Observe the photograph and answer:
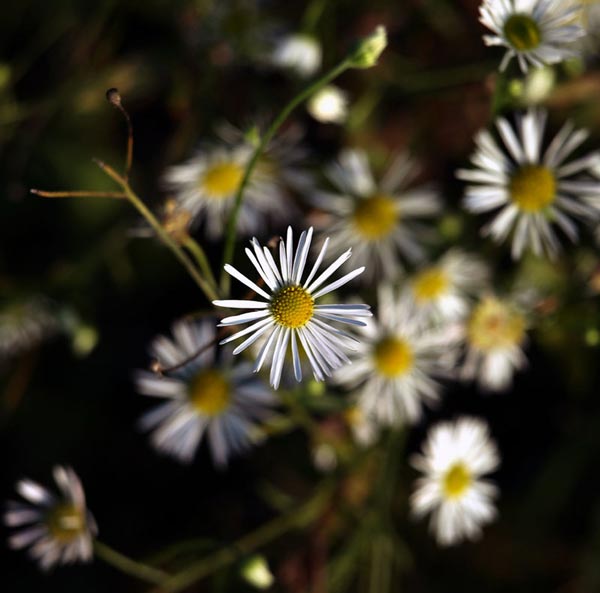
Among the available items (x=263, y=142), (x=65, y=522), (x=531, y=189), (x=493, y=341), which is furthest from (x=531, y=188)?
(x=65, y=522)

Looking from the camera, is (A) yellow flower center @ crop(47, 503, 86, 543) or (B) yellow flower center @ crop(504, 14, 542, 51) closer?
(B) yellow flower center @ crop(504, 14, 542, 51)

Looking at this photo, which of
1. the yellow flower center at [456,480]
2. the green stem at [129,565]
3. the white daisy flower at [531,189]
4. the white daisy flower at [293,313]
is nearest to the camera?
the white daisy flower at [293,313]

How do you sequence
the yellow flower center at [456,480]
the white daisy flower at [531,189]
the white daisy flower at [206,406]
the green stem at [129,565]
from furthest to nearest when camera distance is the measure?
1. the yellow flower center at [456,480]
2. the white daisy flower at [206,406]
3. the white daisy flower at [531,189]
4. the green stem at [129,565]

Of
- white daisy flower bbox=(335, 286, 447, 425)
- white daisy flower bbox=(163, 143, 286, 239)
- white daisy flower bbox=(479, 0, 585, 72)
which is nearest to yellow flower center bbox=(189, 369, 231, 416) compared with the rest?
white daisy flower bbox=(335, 286, 447, 425)

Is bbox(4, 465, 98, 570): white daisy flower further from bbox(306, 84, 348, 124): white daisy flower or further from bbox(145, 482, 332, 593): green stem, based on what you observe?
bbox(306, 84, 348, 124): white daisy flower

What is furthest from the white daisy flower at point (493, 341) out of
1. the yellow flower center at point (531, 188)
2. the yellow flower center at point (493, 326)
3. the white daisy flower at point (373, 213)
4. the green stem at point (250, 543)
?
the green stem at point (250, 543)

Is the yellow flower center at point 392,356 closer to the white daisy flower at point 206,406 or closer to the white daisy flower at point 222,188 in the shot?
the white daisy flower at point 206,406
